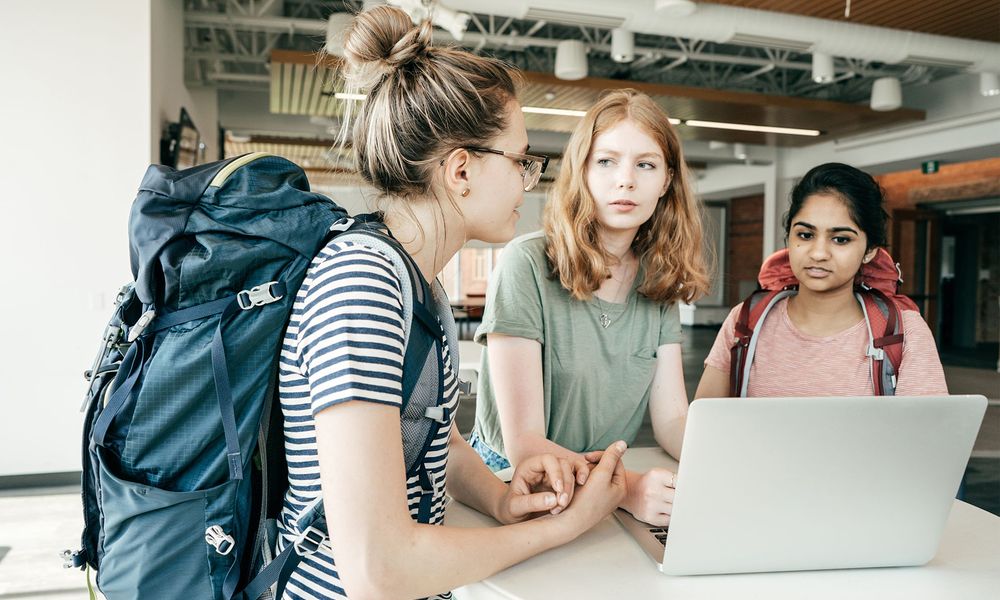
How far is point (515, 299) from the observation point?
1.56m

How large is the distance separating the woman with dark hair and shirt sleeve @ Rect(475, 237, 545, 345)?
0.75 meters

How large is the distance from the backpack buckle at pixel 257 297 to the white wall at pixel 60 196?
4590mm

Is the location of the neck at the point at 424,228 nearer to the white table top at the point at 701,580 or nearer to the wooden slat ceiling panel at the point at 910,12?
the white table top at the point at 701,580

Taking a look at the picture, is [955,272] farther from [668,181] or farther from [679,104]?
[668,181]

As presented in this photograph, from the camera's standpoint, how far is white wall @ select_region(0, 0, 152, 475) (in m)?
4.73

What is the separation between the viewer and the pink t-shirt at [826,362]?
1772 mm

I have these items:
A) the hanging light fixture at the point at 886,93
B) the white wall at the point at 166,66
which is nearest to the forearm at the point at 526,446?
the white wall at the point at 166,66

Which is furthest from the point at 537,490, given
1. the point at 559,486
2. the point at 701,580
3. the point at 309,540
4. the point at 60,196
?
the point at 60,196

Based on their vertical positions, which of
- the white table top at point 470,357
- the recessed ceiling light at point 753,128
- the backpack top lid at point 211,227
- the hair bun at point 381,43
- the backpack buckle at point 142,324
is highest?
the recessed ceiling light at point 753,128

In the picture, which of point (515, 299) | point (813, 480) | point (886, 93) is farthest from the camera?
point (886, 93)

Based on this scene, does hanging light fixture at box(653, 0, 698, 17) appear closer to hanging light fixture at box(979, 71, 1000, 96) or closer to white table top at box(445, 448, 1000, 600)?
hanging light fixture at box(979, 71, 1000, 96)

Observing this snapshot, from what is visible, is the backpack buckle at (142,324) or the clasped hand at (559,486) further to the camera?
the clasped hand at (559,486)

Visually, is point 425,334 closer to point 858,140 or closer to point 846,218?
point 846,218

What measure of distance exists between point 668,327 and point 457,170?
80 cm
